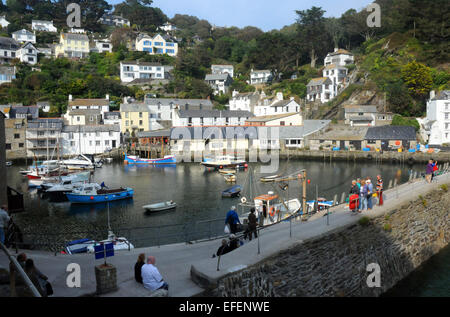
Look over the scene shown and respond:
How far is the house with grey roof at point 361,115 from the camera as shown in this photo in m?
60.9

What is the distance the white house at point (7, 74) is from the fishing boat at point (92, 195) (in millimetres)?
59261

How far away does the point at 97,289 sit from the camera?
8109 millimetres

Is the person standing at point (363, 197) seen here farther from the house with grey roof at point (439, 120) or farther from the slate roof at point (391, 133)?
the house with grey roof at point (439, 120)

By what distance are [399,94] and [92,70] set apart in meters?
69.4

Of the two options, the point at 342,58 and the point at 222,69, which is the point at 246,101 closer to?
the point at 222,69

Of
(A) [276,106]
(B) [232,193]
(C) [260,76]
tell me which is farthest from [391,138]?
(C) [260,76]

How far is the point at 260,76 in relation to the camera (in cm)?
9619

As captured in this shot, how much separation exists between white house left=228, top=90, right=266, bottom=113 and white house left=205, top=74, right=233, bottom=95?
8559 mm

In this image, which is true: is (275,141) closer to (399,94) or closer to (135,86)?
(399,94)

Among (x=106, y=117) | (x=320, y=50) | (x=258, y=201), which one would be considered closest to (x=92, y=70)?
(x=106, y=117)

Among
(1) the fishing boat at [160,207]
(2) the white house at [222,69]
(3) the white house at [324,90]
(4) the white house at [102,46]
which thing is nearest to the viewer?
(1) the fishing boat at [160,207]

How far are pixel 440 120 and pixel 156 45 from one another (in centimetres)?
8289

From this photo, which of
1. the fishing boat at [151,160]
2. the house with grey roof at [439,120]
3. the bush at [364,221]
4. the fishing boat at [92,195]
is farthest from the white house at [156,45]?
the bush at [364,221]

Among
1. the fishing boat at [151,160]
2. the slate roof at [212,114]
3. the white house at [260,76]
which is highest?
the white house at [260,76]
